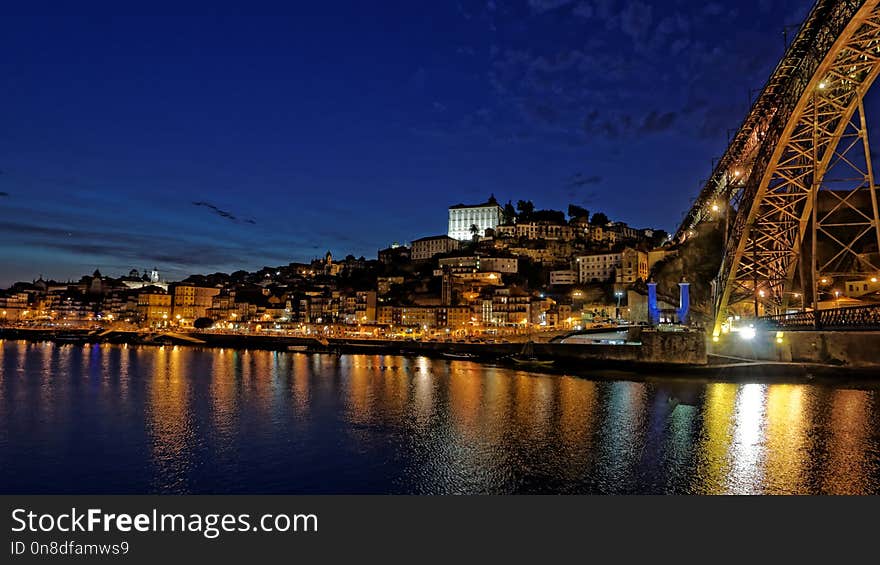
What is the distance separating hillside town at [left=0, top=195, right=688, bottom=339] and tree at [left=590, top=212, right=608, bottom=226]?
32cm

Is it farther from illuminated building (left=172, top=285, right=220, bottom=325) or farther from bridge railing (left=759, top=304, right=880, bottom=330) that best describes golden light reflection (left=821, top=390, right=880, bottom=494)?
illuminated building (left=172, top=285, right=220, bottom=325)

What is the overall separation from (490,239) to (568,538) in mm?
99644

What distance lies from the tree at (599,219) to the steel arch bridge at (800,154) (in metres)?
73.7

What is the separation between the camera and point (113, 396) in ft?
93.1

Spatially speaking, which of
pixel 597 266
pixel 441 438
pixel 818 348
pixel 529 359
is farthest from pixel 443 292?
pixel 441 438

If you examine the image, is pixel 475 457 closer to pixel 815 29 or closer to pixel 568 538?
pixel 568 538

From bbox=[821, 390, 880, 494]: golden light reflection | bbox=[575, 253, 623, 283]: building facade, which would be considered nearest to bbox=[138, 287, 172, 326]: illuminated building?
bbox=[575, 253, 623, 283]: building facade

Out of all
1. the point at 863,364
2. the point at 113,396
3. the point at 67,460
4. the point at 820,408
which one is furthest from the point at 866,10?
the point at 113,396

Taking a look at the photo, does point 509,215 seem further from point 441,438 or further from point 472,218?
point 441,438

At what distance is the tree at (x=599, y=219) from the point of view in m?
112

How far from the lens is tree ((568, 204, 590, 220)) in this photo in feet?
368

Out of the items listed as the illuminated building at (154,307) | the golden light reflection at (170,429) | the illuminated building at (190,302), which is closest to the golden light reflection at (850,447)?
the golden light reflection at (170,429)

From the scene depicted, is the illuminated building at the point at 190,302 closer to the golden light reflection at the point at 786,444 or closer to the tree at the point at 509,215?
the tree at the point at 509,215

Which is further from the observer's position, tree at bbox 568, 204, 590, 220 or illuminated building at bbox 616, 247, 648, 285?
tree at bbox 568, 204, 590, 220
